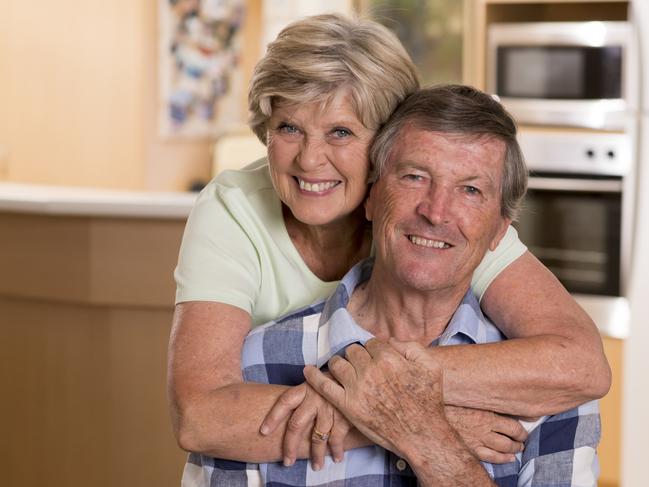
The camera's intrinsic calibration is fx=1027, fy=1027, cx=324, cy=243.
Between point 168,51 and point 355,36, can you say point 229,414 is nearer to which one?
point 355,36

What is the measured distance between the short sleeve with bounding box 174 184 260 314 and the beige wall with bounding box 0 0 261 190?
2944 mm

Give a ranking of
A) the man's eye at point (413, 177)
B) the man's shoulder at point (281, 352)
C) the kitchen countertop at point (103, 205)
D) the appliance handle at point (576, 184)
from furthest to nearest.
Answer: the appliance handle at point (576, 184) < the kitchen countertop at point (103, 205) < the man's shoulder at point (281, 352) < the man's eye at point (413, 177)

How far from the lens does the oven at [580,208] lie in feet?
11.0

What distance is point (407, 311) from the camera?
61.5 inches

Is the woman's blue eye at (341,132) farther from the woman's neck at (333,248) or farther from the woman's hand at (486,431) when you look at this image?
the woman's hand at (486,431)

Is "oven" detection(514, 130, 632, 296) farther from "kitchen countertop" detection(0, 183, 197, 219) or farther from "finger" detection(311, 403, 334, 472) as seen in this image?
"finger" detection(311, 403, 334, 472)

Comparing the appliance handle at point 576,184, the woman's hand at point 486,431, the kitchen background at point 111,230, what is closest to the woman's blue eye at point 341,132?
the woman's hand at point 486,431

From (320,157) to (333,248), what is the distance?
24cm

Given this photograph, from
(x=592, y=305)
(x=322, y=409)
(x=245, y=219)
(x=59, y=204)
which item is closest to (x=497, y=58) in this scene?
(x=592, y=305)

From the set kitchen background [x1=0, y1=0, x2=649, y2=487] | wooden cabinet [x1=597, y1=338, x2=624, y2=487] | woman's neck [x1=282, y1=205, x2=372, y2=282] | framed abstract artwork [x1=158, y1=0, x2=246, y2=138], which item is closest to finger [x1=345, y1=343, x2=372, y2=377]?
woman's neck [x1=282, y1=205, x2=372, y2=282]

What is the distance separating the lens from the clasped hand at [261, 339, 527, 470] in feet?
4.53

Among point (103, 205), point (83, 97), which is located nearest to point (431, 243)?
point (103, 205)

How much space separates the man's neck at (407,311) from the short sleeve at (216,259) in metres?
0.20

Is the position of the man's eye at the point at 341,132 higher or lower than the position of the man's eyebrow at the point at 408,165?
higher
